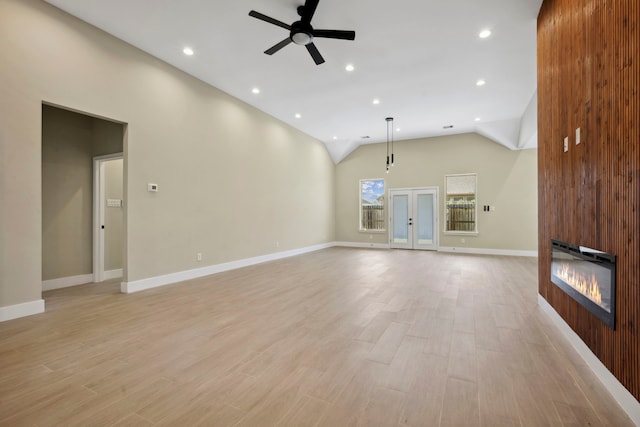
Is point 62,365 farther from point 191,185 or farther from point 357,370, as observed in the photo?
point 191,185

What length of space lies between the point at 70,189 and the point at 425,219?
30.2ft

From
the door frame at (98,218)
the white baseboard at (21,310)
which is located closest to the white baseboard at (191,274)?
the white baseboard at (21,310)

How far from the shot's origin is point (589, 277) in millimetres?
2244

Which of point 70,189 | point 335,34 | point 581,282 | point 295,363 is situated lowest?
point 295,363

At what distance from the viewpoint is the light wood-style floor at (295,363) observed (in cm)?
167

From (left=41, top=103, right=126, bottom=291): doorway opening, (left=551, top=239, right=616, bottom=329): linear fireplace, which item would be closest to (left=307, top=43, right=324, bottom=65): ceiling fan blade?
(left=41, top=103, right=126, bottom=291): doorway opening

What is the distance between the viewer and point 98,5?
3.60 meters

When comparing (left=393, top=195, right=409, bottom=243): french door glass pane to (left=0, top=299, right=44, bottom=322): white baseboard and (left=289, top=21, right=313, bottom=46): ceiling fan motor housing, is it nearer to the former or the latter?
(left=289, top=21, right=313, bottom=46): ceiling fan motor housing

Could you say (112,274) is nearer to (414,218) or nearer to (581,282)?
(581,282)

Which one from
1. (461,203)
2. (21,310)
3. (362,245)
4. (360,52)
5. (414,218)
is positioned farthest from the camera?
(362,245)

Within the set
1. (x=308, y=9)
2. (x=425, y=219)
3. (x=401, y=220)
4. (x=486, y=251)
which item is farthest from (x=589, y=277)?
(x=401, y=220)

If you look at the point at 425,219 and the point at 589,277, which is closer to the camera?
the point at 589,277

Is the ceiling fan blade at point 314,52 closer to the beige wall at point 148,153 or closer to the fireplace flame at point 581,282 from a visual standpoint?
the beige wall at point 148,153

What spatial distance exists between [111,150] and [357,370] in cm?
547
